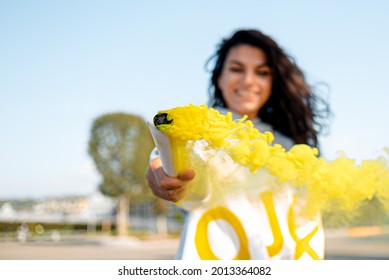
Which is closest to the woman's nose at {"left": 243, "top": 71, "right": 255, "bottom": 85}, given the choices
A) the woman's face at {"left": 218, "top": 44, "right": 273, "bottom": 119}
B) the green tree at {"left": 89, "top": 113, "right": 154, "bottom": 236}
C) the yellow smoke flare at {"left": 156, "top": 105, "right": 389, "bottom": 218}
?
the woman's face at {"left": 218, "top": 44, "right": 273, "bottom": 119}

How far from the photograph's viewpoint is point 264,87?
753 millimetres

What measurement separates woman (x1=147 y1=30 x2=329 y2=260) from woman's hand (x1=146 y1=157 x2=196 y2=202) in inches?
10.3

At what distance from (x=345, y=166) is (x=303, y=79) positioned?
0.39m

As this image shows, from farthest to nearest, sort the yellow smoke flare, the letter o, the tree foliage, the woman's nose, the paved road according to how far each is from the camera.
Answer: the tree foliage, the paved road, the woman's nose, the letter o, the yellow smoke flare

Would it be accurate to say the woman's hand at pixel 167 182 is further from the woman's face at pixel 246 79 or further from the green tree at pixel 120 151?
the green tree at pixel 120 151

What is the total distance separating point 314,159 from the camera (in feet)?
1.57

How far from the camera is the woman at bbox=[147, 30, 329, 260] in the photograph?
0.73 metres

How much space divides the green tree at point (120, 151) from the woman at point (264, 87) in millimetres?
4930

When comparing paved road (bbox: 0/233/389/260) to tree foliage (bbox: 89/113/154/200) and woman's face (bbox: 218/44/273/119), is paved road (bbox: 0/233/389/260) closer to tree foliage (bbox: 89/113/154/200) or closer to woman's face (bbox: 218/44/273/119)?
tree foliage (bbox: 89/113/154/200)

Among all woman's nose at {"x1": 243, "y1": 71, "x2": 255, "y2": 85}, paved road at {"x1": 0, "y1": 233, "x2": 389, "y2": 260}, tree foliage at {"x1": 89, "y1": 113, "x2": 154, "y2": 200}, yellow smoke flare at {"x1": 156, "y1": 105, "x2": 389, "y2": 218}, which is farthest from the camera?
tree foliage at {"x1": 89, "y1": 113, "x2": 154, "y2": 200}

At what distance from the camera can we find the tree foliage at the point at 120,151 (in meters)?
5.84

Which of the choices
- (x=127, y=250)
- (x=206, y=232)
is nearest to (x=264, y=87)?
(x=206, y=232)
